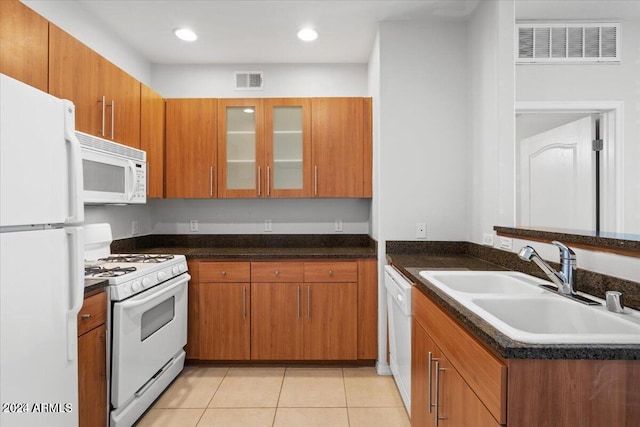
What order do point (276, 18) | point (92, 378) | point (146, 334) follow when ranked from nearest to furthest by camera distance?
point (92, 378) < point (146, 334) < point (276, 18)

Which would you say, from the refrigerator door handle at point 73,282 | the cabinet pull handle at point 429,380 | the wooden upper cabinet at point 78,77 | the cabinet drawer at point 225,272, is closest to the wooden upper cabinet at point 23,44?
the wooden upper cabinet at point 78,77

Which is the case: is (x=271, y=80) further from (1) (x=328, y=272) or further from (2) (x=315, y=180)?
(1) (x=328, y=272)

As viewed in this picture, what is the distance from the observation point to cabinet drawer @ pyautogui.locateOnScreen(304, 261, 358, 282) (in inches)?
105

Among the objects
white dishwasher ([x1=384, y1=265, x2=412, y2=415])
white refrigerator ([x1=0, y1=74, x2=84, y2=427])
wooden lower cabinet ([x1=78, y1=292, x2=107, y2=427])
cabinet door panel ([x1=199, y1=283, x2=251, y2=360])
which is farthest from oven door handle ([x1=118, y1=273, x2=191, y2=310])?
white dishwasher ([x1=384, y1=265, x2=412, y2=415])

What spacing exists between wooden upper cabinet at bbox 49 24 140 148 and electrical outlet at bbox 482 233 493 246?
253 cm

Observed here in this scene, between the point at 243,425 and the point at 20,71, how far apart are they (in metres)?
2.15

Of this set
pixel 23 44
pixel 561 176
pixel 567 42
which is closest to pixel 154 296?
pixel 23 44

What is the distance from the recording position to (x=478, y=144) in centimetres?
232

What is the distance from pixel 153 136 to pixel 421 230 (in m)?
2.28

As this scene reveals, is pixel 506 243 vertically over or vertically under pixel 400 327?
over

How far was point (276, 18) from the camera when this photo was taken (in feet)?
8.07

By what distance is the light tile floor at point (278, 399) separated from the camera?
2057 mm

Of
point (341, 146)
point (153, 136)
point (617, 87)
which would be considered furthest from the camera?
point (341, 146)

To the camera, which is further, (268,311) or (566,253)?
(268,311)
